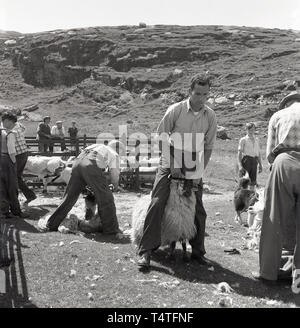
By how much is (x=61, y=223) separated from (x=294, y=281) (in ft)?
14.5

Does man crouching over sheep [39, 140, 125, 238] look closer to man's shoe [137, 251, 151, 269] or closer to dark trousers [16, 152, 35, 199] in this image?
man's shoe [137, 251, 151, 269]

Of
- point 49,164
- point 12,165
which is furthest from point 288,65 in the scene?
point 12,165

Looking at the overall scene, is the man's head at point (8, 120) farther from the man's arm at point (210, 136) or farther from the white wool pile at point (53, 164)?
the man's arm at point (210, 136)

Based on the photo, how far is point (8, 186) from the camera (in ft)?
33.6

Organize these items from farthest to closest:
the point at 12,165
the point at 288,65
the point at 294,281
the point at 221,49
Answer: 1. the point at 221,49
2. the point at 288,65
3. the point at 12,165
4. the point at 294,281

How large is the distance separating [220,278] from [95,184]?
2.95 meters

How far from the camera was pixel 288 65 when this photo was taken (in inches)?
2082

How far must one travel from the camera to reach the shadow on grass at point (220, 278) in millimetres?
5918

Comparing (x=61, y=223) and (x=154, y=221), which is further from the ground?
(x=154, y=221)

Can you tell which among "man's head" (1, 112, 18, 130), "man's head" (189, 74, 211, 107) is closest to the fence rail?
"man's head" (1, 112, 18, 130)

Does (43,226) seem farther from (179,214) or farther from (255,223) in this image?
(255,223)

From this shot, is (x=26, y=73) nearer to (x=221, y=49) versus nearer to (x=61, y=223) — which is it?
(x=221, y=49)

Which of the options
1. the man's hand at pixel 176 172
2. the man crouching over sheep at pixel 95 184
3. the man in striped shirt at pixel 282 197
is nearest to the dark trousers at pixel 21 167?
the man crouching over sheep at pixel 95 184

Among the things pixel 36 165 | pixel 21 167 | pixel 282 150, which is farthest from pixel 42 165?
pixel 282 150
